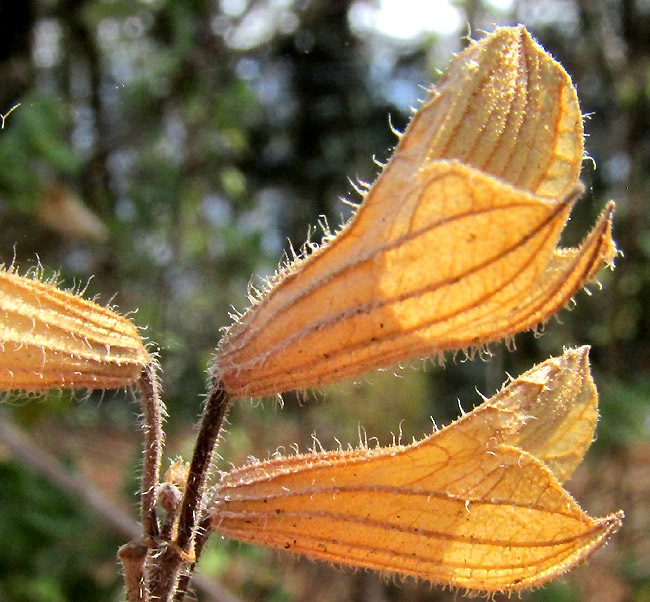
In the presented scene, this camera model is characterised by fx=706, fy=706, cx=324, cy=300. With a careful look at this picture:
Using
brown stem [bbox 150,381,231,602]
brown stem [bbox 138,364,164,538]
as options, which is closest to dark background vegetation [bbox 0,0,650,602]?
brown stem [bbox 138,364,164,538]

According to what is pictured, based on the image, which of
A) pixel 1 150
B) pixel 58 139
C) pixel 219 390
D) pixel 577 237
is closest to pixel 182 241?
pixel 58 139

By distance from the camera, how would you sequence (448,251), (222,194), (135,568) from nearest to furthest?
(448,251), (135,568), (222,194)

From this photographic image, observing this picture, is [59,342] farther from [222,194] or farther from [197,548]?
[222,194]

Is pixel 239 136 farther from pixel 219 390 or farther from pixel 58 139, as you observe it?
pixel 219 390

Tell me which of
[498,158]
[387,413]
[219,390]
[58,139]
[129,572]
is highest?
[58,139]

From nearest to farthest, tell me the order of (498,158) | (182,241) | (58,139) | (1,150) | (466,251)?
(466,251) < (498,158) < (1,150) < (58,139) < (182,241)

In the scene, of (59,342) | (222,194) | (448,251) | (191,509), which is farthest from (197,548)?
(222,194)
